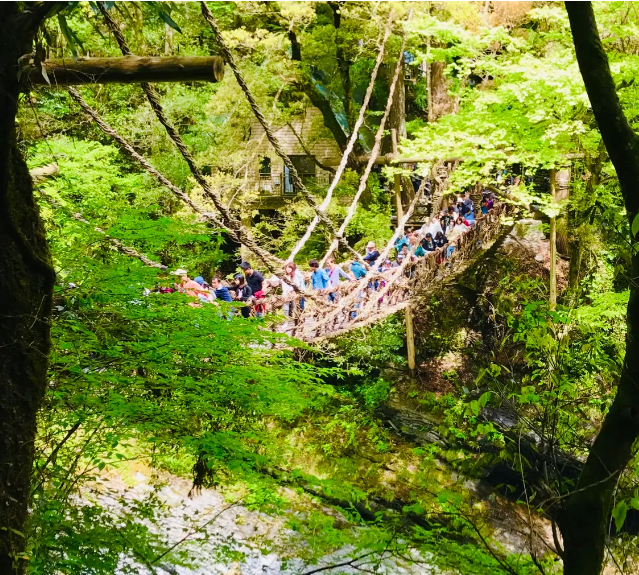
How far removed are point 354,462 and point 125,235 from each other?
555 cm

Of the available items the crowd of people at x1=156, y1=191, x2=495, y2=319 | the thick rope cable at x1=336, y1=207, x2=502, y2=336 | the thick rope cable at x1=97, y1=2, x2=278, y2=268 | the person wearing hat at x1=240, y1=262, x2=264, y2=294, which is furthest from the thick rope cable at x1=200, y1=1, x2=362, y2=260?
the thick rope cable at x1=336, y1=207, x2=502, y2=336

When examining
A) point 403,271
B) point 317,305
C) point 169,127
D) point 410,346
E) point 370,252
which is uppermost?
point 169,127

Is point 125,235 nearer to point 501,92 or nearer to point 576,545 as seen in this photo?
point 576,545

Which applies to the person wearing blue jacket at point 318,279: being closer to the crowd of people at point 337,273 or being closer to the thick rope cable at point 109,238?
the crowd of people at point 337,273

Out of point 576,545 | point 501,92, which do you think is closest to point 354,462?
point 501,92

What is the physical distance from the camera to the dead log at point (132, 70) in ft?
4.85

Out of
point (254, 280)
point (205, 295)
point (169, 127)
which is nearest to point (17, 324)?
point (169, 127)

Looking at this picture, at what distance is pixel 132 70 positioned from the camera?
1.52m

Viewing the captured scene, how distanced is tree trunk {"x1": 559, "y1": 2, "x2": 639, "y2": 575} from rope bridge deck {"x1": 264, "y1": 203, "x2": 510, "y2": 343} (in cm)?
390

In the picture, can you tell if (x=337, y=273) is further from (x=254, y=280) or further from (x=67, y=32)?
(x=67, y=32)

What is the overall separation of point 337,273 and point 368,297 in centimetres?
90

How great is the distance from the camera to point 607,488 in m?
1.35

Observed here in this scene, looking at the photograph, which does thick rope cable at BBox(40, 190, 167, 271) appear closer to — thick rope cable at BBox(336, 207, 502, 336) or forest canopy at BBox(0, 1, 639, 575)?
forest canopy at BBox(0, 1, 639, 575)

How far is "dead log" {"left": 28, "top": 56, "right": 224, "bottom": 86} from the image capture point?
148 cm
